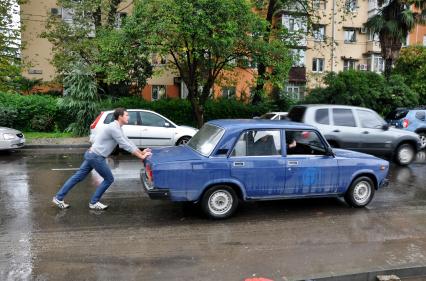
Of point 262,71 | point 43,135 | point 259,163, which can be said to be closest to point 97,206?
point 259,163

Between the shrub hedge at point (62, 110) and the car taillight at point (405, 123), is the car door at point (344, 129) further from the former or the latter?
the shrub hedge at point (62, 110)

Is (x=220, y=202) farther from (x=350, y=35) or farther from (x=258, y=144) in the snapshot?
(x=350, y=35)

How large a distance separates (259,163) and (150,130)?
7922 millimetres

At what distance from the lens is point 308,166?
676 centimetres

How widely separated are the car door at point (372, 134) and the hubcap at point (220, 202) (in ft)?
20.5

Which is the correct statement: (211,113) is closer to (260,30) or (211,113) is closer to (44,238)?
(260,30)

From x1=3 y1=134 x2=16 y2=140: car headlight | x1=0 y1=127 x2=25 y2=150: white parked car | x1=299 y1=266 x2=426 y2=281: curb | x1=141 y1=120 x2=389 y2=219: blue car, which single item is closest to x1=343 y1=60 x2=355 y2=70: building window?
x1=0 y1=127 x2=25 y2=150: white parked car

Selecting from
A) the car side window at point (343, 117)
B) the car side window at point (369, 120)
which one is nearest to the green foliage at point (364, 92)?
the car side window at point (369, 120)

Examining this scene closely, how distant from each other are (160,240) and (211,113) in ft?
49.4

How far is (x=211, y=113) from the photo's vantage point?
20.5 m

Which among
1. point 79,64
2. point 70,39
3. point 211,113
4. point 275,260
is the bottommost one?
point 275,260

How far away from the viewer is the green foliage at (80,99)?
740 inches

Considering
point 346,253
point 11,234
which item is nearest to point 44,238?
point 11,234

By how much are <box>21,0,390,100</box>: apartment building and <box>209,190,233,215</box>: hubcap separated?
15.3 m
